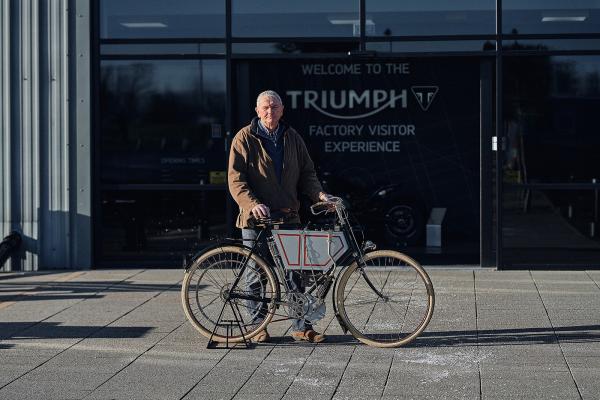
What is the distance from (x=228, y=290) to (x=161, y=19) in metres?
4.60

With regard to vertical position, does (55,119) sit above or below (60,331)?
above

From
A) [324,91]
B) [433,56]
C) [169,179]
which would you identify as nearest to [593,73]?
[433,56]

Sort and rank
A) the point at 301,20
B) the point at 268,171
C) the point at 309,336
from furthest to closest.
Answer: the point at 301,20, the point at 268,171, the point at 309,336

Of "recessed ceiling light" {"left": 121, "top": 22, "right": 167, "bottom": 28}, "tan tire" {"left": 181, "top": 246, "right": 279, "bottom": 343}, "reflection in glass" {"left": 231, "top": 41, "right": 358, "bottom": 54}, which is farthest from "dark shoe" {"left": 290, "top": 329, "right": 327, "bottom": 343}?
"recessed ceiling light" {"left": 121, "top": 22, "right": 167, "bottom": 28}

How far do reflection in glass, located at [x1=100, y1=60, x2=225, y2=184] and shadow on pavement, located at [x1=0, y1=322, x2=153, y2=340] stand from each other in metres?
3.19

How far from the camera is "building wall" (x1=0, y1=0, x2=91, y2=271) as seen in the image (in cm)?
1137

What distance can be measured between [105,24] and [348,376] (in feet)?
19.8

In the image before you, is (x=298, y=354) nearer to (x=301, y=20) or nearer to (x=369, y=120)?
(x=369, y=120)

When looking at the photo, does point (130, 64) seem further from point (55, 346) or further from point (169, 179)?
point (55, 346)

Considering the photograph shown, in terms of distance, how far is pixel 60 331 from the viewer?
8352 millimetres

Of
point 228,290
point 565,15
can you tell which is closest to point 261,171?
point 228,290

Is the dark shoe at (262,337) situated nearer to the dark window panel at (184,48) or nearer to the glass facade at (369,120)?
the glass facade at (369,120)

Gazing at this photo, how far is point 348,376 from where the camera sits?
683 centimetres

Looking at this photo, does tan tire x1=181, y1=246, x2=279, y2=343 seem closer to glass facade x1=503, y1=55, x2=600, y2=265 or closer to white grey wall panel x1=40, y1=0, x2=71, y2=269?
white grey wall panel x1=40, y1=0, x2=71, y2=269
